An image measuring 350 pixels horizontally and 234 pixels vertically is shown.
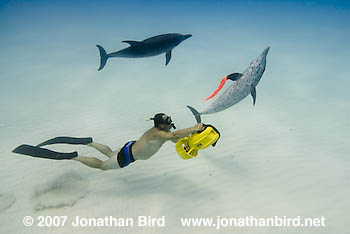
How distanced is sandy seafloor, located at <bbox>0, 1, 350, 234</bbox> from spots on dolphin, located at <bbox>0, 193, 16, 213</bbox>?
0.02 m

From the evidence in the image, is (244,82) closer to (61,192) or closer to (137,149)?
(137,149)

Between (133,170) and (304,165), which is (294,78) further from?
(133,170)

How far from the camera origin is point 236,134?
17.6ft

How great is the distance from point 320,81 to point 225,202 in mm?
7616

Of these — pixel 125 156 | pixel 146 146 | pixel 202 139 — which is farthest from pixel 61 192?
pixel 202 139

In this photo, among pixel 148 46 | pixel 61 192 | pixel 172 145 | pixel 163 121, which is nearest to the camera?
pixel 163 121

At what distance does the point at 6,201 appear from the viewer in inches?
142

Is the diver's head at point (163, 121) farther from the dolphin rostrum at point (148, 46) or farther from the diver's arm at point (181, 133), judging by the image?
the dolphin rostrum at point (148, 46)

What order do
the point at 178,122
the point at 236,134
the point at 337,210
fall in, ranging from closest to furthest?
the point at 337,210 < the point at 236,134 < the point at 178,122

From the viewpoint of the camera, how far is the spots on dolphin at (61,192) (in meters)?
3.50

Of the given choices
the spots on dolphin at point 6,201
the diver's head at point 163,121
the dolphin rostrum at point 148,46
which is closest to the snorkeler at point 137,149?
the diver's head at point 163,121

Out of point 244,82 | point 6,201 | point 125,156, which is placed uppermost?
point 244,82

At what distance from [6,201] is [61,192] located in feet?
2.69

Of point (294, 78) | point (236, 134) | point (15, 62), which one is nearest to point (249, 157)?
point (236, 134)
